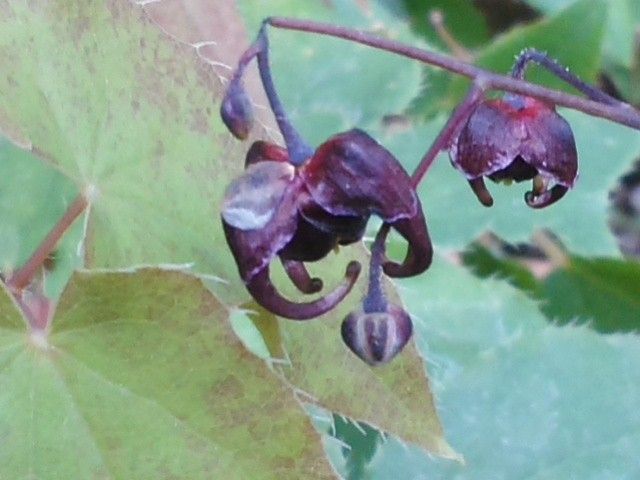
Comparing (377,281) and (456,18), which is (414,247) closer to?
(377,281)

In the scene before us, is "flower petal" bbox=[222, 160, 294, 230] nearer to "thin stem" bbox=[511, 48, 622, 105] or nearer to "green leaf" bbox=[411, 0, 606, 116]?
"thin stem" bbox=[511, 48, 622, 105]

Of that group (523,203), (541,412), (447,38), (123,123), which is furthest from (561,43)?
(123,123)

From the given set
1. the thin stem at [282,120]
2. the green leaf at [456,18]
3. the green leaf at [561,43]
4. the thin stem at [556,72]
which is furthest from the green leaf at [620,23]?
the thin stem at [282,120]

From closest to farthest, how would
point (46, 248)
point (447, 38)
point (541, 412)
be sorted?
point (46, 248)
point (541, 412)
point (447, 38)

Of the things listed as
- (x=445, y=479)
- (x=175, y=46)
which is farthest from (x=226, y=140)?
(x=445, y=479)

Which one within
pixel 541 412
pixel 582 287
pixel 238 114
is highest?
pixel 238 114

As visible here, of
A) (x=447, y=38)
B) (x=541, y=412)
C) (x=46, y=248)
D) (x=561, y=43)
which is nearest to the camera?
(x=46, y=248)

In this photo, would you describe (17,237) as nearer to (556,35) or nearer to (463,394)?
(463,394)

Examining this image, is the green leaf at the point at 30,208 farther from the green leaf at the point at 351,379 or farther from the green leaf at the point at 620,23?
the green leaf at the point at 620,23
